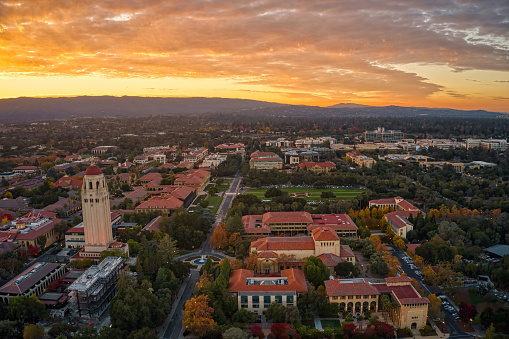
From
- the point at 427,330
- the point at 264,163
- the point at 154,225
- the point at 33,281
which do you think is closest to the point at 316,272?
the point at 427,330

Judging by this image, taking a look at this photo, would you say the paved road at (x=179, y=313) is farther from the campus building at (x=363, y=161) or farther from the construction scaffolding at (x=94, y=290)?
the campus building at (x=363, y=161)

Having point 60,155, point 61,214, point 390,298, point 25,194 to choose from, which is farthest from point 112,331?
point 60,155

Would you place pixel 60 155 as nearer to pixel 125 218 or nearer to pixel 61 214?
pixel 61 214

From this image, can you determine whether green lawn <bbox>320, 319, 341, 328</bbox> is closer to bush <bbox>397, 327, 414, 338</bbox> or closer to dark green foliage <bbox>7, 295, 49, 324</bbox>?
bush <bbox>397, 327, 414, 338</bbox>

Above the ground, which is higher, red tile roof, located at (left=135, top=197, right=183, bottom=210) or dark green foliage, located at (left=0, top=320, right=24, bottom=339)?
red tile roof, located at (left=135, top=197, right=183, bottom=210)

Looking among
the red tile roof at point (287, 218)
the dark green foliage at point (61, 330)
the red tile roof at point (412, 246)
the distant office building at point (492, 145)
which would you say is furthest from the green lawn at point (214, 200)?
the distant office building at point (492, 145)

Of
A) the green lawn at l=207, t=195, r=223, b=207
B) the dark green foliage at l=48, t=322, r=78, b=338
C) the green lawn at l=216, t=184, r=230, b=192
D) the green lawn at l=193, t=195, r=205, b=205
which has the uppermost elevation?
the green lawn at l=216, t=184, r=230, b=192

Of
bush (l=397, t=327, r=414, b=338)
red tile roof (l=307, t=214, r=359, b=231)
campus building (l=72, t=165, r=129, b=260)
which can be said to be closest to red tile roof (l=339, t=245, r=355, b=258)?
red tile roof (l=307, t=214, r=359, b=231)
